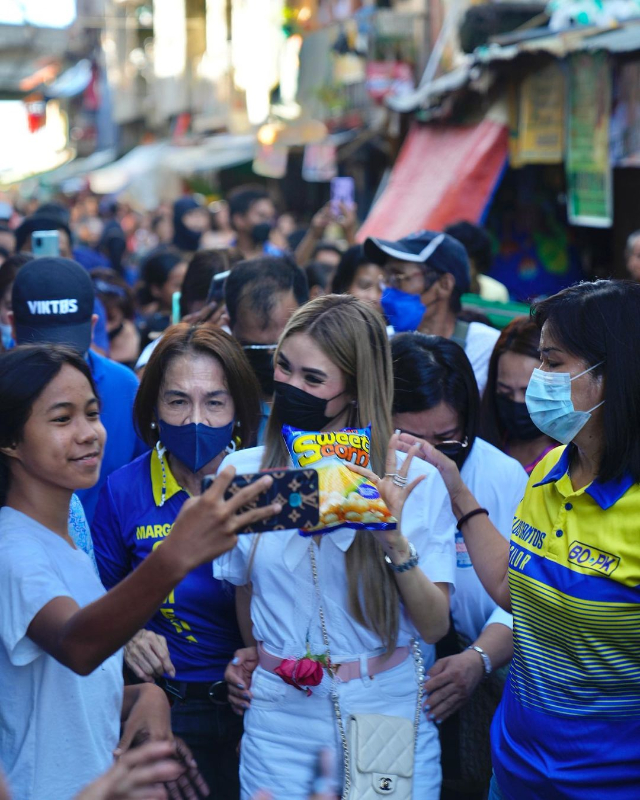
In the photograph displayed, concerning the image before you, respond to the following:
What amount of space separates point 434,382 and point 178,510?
3.13 feet

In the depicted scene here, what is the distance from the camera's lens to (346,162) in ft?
50.8

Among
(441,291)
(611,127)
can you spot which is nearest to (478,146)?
(611,127)

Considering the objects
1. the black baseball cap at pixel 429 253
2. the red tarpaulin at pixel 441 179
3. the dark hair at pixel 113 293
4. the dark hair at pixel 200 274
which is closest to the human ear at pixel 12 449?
the black baseball cap at pixel 429 253

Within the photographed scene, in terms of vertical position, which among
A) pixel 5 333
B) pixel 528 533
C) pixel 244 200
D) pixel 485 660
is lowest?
pixel 485 660

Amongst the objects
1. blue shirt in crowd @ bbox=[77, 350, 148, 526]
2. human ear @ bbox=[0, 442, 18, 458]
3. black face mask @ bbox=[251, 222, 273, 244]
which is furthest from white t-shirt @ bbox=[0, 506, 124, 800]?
black face mask @ bbox=[251, 222, 273, 244]

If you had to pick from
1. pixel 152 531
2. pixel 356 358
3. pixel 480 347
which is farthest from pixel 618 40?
pixel 152 531

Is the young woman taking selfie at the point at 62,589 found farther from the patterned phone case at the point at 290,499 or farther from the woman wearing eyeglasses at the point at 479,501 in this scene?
the woman wearing eyeglasses at the point at 479,501

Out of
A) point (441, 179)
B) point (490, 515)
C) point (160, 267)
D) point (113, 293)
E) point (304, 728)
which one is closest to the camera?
point (304, 728)

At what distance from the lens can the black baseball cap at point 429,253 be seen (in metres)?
4.98

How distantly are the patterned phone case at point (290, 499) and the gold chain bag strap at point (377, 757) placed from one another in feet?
2.66

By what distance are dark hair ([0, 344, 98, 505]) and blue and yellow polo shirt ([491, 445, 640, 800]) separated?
1288mm

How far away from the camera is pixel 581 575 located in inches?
99.2

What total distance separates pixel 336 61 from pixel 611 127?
9314 mm

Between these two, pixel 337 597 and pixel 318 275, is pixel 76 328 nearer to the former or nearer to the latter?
pixel 337 597
